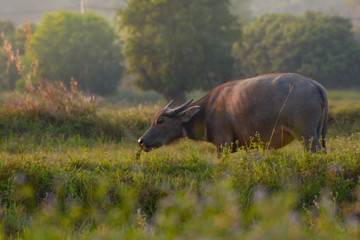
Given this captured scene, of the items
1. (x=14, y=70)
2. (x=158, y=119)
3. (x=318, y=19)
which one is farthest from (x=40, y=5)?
(x=158, y=119)

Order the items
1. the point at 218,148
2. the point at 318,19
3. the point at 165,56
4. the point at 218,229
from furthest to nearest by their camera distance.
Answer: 1. the point at 318,19
2. the point at 165,56
3. the point at 218,148
4. the point at 218,229

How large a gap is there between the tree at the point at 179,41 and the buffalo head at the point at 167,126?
1373 centimetres

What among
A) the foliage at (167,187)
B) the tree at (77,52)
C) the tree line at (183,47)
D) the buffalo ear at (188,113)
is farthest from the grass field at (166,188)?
the tree at (77,52)

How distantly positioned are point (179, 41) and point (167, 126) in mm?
14023

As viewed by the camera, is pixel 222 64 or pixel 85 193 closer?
pixel 85 193

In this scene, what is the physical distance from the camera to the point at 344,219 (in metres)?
3.76

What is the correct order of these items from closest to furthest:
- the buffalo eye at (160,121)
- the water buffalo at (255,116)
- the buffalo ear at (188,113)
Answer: the water buffalo at (255,116), the buffalo ear at (188,113), the buffalo eye at (160,121)

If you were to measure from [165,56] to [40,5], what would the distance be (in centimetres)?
6406

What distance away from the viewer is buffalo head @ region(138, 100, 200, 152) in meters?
6.01

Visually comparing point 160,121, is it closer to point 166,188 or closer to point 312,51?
point 166,188

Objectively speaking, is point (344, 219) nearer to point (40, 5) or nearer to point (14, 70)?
point (14, 70)

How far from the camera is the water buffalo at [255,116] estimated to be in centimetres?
501

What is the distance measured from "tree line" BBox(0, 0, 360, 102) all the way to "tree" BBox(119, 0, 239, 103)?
0.18 ft

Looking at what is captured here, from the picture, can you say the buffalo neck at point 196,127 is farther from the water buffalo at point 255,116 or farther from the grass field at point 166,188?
the grass field at point 166,188
